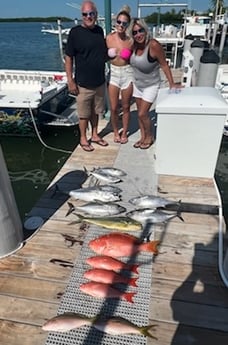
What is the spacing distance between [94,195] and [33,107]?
3835mm

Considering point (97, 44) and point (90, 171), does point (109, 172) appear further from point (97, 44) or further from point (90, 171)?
point (97, 44)

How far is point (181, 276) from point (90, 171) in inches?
70.4

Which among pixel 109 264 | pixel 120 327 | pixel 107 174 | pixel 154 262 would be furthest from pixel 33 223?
pixel 120 327

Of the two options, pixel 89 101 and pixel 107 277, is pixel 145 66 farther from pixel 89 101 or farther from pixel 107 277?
pixel 107 277

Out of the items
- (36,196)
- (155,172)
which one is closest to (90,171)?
(155,172)

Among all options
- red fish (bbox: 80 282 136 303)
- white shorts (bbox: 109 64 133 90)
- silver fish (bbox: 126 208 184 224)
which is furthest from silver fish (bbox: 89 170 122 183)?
red fish (bbox: 80 282 136 303)

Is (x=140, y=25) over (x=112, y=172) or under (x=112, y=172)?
over

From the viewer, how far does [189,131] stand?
10.5 ft

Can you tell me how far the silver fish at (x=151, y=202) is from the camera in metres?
2.77

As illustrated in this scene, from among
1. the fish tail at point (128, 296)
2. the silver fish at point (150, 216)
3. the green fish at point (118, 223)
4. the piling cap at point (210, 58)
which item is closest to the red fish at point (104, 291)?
the fish tail at point (128, 296)

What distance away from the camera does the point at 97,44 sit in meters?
3.39

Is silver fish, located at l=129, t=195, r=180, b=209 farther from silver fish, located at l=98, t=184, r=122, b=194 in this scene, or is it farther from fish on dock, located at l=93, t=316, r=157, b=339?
fish on dock, located at l=93, t=316, r=157, b=339

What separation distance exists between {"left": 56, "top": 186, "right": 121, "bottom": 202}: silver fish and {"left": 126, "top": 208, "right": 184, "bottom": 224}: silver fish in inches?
11.4

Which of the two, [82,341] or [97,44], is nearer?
[82,341]
